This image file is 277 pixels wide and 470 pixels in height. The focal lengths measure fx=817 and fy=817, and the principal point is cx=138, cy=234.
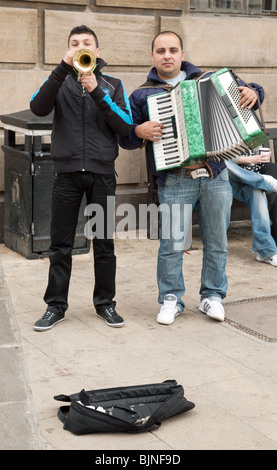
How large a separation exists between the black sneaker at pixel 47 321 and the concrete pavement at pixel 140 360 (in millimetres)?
48

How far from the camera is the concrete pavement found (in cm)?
400

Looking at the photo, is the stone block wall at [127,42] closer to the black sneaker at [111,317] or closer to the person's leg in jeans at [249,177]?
the person's leg in jeans at [249,177]

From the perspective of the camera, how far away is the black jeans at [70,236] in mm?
5582

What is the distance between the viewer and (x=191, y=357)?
5.13 m

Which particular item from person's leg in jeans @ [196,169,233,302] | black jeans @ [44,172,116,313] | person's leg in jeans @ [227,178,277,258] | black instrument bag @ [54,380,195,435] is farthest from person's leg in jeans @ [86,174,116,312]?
person's leg in jeans @ [227,178,277,258]

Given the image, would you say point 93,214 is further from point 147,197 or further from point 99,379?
point 147,197

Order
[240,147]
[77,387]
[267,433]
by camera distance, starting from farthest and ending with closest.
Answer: [240,147] → [77,387] → [267,433]

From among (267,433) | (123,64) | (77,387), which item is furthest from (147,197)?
(267,433)

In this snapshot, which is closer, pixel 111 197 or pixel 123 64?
pixel 111 197

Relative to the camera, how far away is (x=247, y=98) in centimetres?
540

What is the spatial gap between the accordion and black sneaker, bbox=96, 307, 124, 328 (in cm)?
107

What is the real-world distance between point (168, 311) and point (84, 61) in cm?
186

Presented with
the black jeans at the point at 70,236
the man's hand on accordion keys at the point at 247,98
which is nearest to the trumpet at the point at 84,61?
the black jeans at the point at 70,236

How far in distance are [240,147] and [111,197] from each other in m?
0.95
